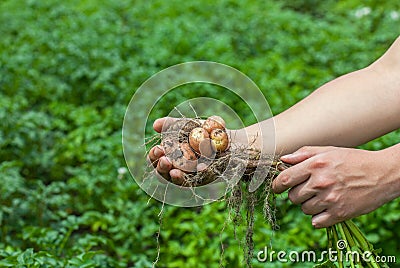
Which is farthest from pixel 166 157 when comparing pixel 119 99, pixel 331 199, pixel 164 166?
pixel 119 99

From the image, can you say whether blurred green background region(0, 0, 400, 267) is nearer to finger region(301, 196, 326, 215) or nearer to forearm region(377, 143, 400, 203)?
finger region(301, 196, 326, 215)

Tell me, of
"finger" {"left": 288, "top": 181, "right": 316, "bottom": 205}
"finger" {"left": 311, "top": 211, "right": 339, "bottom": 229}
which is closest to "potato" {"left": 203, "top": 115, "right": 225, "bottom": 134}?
"finger" {"left": 288, "top": 181, "right": 316, "bottom": 205}

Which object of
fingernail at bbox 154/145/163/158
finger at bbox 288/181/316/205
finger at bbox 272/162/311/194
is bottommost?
finger at bbox 288/181/316/205

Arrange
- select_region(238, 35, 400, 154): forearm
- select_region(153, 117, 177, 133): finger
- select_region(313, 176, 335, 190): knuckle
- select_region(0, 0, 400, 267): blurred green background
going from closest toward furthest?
select_region(313, 176, 335, 190): knuckle, select_region(153, 117, 177, 133): finger, select_region(238, 35, 400, 154): forearm, select_region(0, 0, 400, 267): blurred green background

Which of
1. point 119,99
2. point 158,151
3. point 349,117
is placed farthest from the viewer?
point 119,99

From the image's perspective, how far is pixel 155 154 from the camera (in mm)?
1964

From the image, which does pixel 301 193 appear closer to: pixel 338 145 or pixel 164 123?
pixel 338 145

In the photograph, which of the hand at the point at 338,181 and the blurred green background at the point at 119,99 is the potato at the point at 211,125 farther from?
the blurred green background at the point at 119,99

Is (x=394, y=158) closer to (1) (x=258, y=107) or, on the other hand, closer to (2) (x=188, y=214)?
(1) (x=258, y=107)

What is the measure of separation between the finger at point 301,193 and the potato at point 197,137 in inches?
11.5

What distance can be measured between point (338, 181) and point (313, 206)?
0.36 ft

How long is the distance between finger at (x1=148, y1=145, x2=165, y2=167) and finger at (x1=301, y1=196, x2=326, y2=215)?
0.44 m

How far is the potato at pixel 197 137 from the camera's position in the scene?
1.91 meters

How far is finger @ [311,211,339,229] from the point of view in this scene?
75.6 inches
